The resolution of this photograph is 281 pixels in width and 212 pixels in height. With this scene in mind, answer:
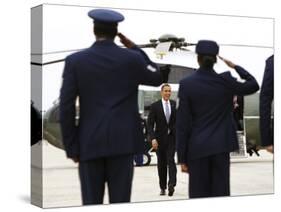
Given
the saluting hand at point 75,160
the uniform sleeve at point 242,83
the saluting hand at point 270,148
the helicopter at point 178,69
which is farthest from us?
the saluting hand at point 270,148

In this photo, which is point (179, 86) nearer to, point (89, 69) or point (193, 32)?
point (193, 32)

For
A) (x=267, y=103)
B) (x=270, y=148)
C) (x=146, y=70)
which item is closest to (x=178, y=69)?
(x=146, y=70)

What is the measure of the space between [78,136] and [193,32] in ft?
6.58

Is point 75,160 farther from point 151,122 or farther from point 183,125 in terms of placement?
point 183,125

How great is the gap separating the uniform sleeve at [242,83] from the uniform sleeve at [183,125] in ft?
1.87

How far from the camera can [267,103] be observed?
884cm

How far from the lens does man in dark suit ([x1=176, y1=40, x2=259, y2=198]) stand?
835 centimetres

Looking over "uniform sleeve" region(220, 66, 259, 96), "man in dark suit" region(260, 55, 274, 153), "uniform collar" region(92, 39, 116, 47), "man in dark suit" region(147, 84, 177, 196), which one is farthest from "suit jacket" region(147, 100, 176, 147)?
"man in dark suit" region(260, 55, 274, 153)

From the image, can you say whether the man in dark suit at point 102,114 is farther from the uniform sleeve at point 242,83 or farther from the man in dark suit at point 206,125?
the uniform sleeve at point 242,83

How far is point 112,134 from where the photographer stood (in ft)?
25.1

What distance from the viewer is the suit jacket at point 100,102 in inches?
300

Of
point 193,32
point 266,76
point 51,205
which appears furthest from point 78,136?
point 266,76

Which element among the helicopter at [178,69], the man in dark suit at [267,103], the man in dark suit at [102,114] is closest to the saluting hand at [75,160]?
the man in dark suit at [102,114]

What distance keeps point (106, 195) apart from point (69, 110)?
1.02m
